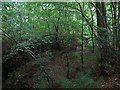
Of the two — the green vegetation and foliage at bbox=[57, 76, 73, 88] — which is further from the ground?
the green vegetation

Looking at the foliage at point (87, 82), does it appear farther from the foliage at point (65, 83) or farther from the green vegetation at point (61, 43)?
the foliage at point (65, 83)

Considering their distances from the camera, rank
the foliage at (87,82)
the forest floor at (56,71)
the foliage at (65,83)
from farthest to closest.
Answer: the forest floor at (56,71) → the foliage at (65,83) → the foliage at (87,82)

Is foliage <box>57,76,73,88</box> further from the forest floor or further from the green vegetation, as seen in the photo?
the forest floor

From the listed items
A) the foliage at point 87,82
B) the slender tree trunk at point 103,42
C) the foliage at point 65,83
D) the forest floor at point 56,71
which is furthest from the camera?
the forest floor at point 56,71

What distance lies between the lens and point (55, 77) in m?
8.25

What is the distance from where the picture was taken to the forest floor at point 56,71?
7.46 m

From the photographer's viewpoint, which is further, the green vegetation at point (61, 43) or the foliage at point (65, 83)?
the green vegetation at point (61, 43)

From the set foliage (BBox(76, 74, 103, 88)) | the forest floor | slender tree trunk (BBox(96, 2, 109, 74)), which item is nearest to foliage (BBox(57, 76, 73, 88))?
foliage (BBox(76, 74, 103, 88))

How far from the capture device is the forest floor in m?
7.46

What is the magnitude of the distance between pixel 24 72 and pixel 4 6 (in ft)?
9.66

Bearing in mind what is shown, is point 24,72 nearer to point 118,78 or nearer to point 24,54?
point 24,54

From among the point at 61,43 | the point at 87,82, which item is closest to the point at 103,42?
the point at 87,82

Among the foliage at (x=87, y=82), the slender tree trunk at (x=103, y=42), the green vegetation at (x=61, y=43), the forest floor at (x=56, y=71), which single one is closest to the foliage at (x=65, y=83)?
the green vegetation at (x=61, y=43)

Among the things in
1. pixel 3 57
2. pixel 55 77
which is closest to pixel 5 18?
pixel 3 57
